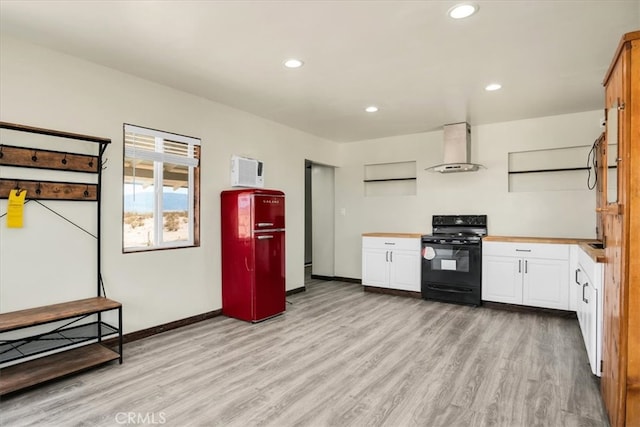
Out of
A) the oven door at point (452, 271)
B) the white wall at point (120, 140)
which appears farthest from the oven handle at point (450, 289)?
the white wall at point (120, 140)

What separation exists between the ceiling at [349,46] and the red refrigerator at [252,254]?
1206mm

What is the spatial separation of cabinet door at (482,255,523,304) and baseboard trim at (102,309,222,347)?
11.2 ft

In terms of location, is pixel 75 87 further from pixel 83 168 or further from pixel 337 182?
pixel 337 182

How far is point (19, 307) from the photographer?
2.65 m

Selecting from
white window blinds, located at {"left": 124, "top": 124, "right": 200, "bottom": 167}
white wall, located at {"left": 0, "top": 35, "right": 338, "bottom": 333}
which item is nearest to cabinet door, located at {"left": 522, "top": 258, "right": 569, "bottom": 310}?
white wall, located at {"left": 0, "top": 35, "right": 338, "bottom": 333}

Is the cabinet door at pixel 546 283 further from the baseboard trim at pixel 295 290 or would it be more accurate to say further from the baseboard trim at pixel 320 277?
the baseboard trim at pixel 320 277

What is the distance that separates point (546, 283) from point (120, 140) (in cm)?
490

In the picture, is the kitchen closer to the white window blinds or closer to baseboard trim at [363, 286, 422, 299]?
the white window blinds

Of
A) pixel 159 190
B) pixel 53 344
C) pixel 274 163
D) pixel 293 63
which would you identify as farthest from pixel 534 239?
pixel 53 344

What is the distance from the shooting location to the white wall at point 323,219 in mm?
6703

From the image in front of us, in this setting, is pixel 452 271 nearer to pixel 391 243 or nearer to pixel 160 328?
pixel 391 243

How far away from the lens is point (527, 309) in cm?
442

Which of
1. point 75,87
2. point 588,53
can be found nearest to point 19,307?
point 75,87

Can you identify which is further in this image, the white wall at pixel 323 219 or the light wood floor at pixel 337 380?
the white wall at pixel 323 219
